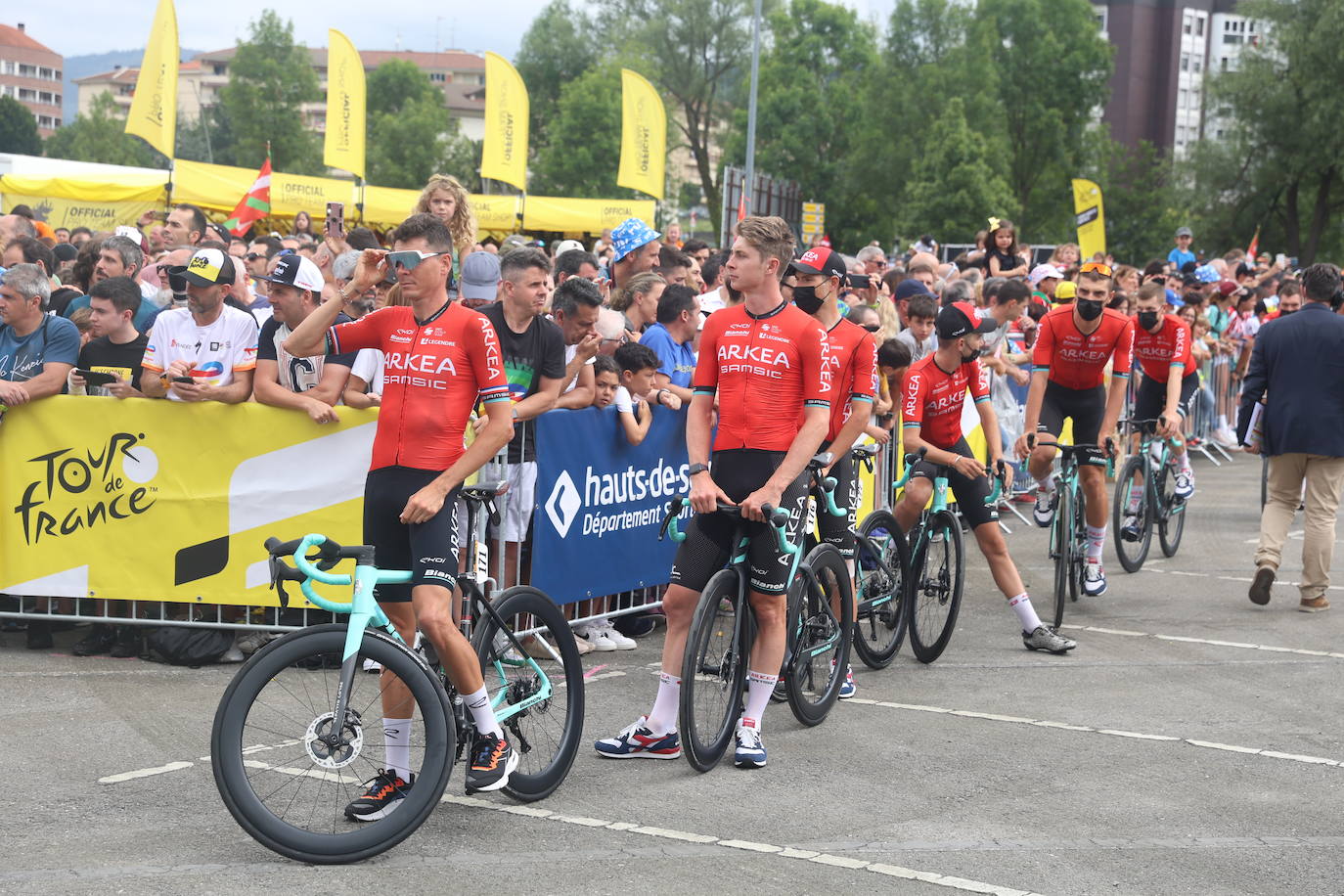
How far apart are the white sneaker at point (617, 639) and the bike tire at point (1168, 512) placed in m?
4.85

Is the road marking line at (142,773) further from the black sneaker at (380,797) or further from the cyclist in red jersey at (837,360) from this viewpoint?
the cyclist in red jersey at (837,360)

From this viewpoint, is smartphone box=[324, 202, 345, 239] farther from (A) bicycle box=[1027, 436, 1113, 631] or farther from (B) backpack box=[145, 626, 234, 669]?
(A) bicycle box=[1027, 436, 1113, 631]

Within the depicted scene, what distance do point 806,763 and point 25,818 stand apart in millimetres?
2951

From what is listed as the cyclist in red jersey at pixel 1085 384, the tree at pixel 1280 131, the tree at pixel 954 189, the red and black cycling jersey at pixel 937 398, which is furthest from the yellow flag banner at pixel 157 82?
the tree at pixel 1280 131

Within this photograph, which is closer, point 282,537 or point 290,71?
point 282,537

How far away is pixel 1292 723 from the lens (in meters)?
7.08

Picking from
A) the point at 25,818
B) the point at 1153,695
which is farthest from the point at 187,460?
the point at 1153,695

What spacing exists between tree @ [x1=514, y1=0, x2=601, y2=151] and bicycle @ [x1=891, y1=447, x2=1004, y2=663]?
313 feet

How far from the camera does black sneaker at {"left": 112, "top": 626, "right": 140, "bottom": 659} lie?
7855 mm

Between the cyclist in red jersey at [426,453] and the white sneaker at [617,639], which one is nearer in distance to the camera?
the cyclist in red jersey at [426,453]

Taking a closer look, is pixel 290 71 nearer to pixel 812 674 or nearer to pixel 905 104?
pixel 905 104

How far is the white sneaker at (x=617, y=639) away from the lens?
27.5ft

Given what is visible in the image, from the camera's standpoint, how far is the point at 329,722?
4.80m

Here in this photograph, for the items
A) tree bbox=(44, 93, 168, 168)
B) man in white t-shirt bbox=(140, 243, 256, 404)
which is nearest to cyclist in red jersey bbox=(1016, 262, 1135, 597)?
man in white t-shirt bbox=(140, 243, 256, 404)
